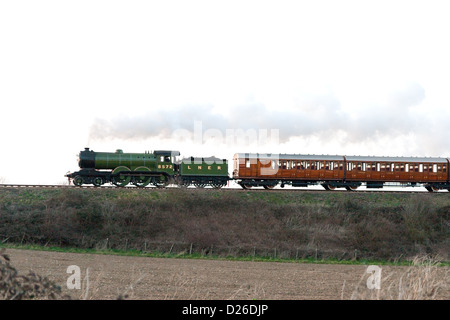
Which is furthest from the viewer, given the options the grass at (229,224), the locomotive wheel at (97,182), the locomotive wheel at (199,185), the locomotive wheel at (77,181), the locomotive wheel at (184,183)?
the locomotive wheel at (199,185)

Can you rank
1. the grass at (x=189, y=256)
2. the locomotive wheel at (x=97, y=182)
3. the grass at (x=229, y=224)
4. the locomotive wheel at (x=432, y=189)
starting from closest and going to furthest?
the grass at (x=189, y=256) → the grass at (x=229, y=224) → the locomotive wheel at (x=97, y=182) → the locomotive wheel at (x=432, y=189)

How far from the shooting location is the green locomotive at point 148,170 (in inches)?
1289

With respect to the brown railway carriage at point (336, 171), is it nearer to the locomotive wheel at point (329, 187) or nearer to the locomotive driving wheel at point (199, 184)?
the locomotive wheel at point (329, 187)

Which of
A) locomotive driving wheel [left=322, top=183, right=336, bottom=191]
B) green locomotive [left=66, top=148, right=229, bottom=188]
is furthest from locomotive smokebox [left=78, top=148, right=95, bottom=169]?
locomotive driving wheel [left=322, top=183, right=336, bottom=191]

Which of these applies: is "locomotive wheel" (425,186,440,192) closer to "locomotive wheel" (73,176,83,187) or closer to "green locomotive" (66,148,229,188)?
"green locomotive" (66,148,229,188)

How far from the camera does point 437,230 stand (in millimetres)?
29531

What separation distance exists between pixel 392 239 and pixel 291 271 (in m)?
11.3

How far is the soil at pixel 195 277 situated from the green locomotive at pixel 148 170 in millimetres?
10731

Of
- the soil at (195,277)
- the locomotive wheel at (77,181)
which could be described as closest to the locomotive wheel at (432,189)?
the soil at (195,277)

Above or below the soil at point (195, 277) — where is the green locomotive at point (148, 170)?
above

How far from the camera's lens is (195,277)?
1658 centimetres

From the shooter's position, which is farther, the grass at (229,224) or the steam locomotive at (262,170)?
the steam locomotive at (262,170)

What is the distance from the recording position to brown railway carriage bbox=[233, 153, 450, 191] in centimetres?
3462

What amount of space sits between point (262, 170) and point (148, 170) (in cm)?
910
